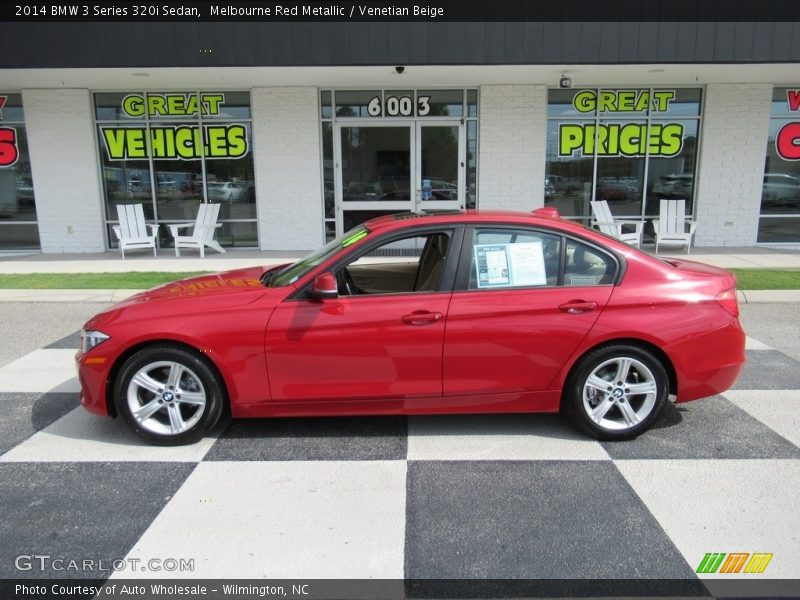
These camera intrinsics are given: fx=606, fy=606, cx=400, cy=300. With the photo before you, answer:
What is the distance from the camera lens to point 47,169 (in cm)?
1292

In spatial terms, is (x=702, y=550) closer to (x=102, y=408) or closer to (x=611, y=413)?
(x=611, y=413)

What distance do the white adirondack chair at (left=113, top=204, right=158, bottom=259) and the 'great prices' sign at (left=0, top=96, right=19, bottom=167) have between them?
2843 mm

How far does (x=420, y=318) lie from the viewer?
154 inches

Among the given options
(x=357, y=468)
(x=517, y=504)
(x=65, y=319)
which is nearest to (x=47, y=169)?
(x=65, y=319)

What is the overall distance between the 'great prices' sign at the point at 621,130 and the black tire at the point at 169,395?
10.8m

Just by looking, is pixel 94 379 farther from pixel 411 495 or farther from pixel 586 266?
pixel 586 266

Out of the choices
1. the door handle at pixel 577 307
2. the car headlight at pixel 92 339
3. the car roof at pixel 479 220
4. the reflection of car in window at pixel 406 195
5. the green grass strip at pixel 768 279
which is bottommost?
the green grass strip at pixel 768 279

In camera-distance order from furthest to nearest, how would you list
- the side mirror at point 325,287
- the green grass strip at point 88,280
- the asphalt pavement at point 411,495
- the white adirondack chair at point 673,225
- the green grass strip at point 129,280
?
1. the white adirondack chair at point 673,225
2. the green grass strip at point 88,280
3. the green grass strip at point 129,280
4. the side mirror at point 325,287
5. the asphalt pavement at point 411,495

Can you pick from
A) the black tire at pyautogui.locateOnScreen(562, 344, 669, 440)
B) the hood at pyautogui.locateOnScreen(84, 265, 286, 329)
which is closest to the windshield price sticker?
the black tire at pyautogui.locateOnScreen(562, 344, 669, 440)

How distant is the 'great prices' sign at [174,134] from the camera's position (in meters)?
12.9

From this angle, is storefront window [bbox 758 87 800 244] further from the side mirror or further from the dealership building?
the side mirror

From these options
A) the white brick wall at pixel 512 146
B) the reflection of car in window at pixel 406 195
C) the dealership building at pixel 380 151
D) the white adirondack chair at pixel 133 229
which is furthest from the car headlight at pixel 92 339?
the white brick wall at pixel 512 146

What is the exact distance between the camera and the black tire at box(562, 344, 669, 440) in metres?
4.02

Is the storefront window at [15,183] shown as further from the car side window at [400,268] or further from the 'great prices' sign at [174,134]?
the car side window at [400,268]
